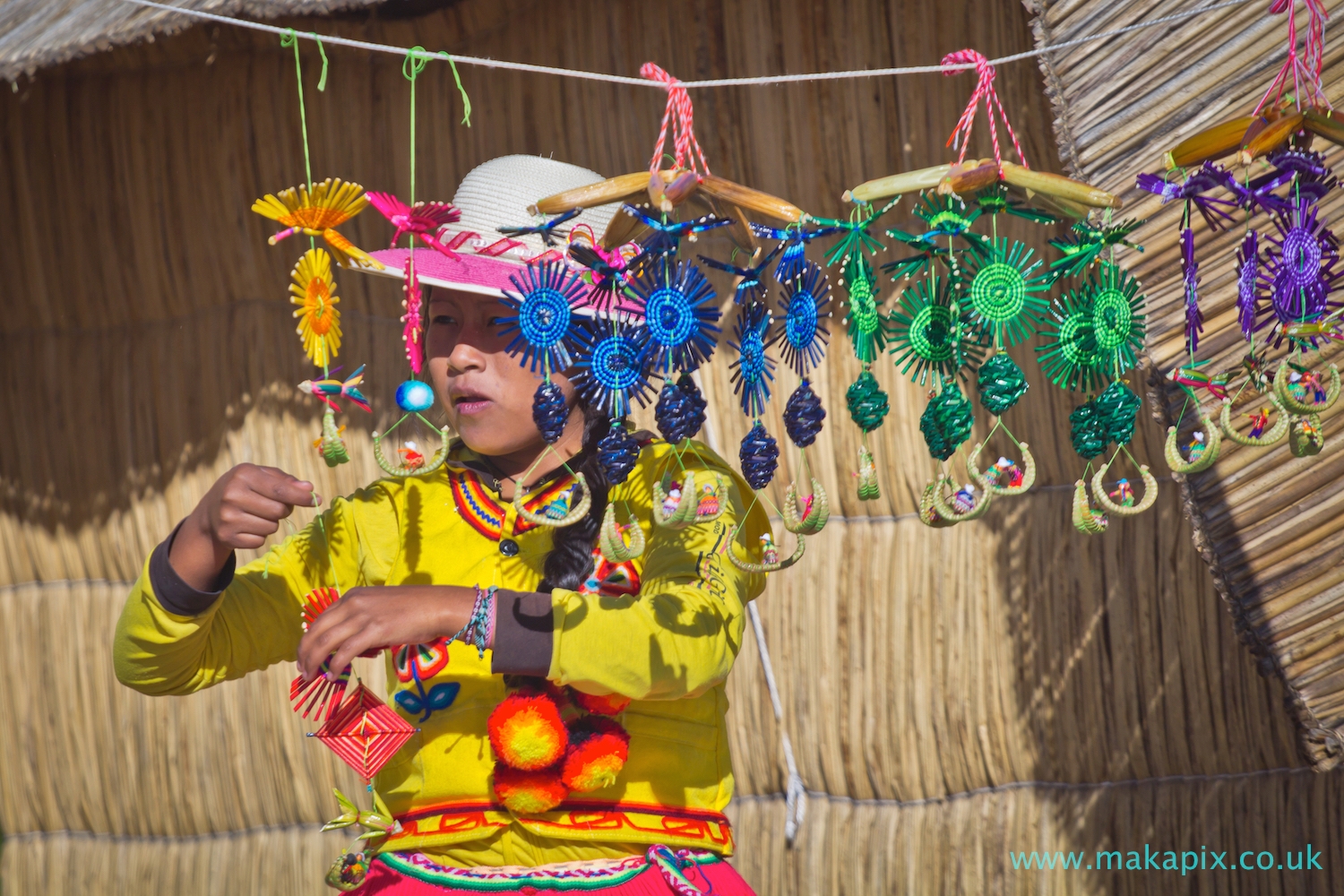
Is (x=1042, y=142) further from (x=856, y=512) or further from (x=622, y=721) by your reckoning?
(x=622, y=721)

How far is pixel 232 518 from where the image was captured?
1.41 meters

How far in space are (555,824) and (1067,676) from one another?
3.91 ft

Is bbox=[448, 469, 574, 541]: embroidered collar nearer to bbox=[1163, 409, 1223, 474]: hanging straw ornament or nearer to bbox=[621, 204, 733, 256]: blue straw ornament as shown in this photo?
bbox=[621, 204, 733, 256]: blue straw ornament

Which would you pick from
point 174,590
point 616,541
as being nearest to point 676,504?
point 616,541

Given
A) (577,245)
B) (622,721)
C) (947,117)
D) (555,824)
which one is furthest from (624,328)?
(947,117)

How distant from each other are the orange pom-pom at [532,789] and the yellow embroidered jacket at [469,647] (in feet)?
0.14

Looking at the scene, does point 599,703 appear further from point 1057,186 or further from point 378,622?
point 1057,186

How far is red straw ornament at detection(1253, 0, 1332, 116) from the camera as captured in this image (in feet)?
4.74

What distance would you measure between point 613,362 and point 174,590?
58 cm

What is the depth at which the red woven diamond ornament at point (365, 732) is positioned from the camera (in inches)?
56.8

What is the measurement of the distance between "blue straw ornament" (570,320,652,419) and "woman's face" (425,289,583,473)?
0.20 metres

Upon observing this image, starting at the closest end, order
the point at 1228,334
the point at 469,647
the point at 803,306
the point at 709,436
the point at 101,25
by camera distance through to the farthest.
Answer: the point at 803,306, the point at 469,647, the point at 1228,334, the point at 101,25, the point at 709,436

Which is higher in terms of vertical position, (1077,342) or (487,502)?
(1077,342)

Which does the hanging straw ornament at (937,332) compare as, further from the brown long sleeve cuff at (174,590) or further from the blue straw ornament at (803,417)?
the brown long sleeve cuff at (174,590)
